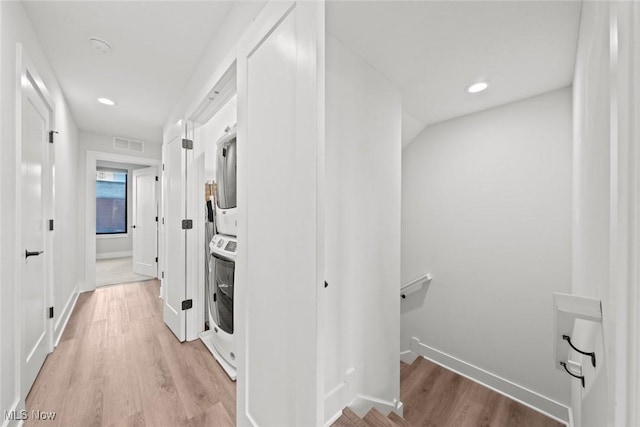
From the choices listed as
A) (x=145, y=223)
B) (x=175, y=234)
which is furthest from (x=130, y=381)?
(x=145, y=223)

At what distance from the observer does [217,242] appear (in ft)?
6.53

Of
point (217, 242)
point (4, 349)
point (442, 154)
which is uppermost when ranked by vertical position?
point (442, 154)

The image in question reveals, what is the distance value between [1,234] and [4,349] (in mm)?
591

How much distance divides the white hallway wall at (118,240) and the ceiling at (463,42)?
6.60 metres

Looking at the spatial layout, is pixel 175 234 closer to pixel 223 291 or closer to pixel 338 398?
pixel 223 291

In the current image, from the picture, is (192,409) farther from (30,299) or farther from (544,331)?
(544,331)

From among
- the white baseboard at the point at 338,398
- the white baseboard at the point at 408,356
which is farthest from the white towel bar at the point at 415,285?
the white baseboard at the point at 338,398

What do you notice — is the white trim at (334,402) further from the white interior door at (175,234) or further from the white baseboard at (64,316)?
the white baseboard at (64,316)

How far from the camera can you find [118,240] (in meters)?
6.19

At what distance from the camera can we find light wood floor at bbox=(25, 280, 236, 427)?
1.40m

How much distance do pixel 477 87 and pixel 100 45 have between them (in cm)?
305

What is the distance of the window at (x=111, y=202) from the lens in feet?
19.7

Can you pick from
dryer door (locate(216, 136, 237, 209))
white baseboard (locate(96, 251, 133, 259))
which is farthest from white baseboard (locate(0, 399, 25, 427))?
white baseboard (locate(96, 251, 133, 259))

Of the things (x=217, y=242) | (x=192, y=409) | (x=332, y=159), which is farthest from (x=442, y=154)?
(x=192, y=409)
